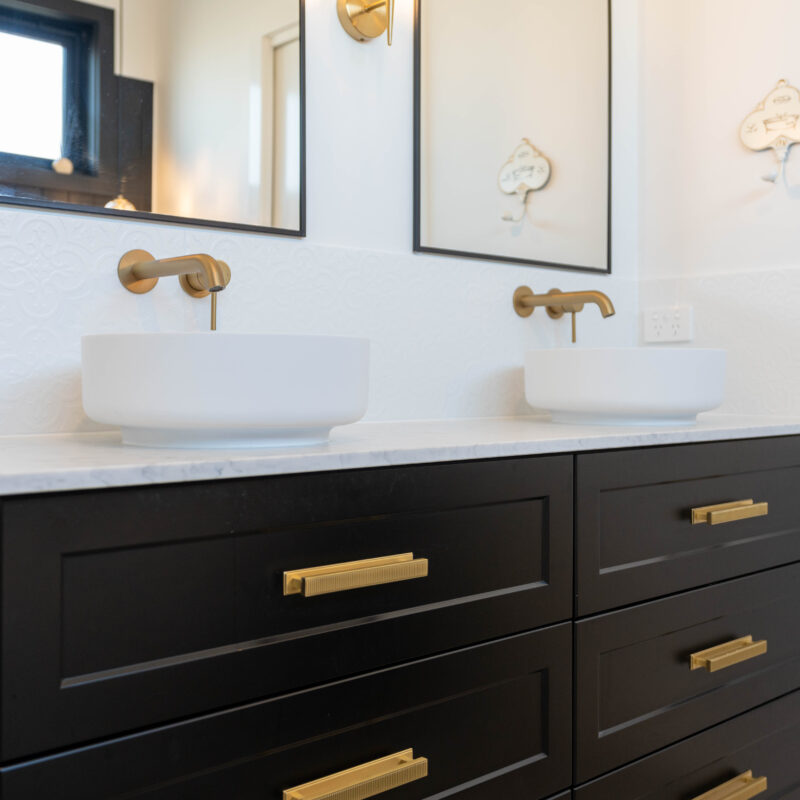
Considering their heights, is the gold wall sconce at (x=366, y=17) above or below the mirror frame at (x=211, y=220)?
above

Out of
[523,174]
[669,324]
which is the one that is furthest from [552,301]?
[669,324]

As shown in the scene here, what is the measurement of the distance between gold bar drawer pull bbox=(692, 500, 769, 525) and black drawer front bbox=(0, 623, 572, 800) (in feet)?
1.06

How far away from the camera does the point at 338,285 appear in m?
1.51

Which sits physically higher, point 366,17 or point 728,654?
point 366,17

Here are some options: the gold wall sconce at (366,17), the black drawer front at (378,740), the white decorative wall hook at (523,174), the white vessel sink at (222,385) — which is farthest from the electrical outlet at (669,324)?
the white vessel sink at (222,385)

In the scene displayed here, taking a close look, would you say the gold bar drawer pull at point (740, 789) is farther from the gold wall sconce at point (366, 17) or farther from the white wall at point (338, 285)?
the gold wall sconce at point (366, 17)

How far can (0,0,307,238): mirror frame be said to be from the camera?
46.7 inches

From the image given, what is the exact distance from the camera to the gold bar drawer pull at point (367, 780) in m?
0.89

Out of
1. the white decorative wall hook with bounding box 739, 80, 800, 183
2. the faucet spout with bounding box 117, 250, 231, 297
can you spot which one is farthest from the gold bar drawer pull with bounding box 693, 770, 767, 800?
the white decorative wall hook with bounding box 739, 80, 800, 183

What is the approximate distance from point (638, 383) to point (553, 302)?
1.28 feet

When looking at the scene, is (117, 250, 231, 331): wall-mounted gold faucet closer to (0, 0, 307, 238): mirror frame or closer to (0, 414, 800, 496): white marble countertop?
(0, 0, 307, 238): mirror frame

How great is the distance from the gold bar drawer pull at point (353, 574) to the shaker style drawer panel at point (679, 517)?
0.30 meters

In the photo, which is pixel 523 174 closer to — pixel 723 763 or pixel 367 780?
pixel 723 763

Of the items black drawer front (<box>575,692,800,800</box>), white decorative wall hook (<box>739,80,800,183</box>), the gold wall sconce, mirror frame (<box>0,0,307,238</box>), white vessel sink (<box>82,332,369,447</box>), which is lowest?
black drawer front (<box>575,692,800,800</box>)
